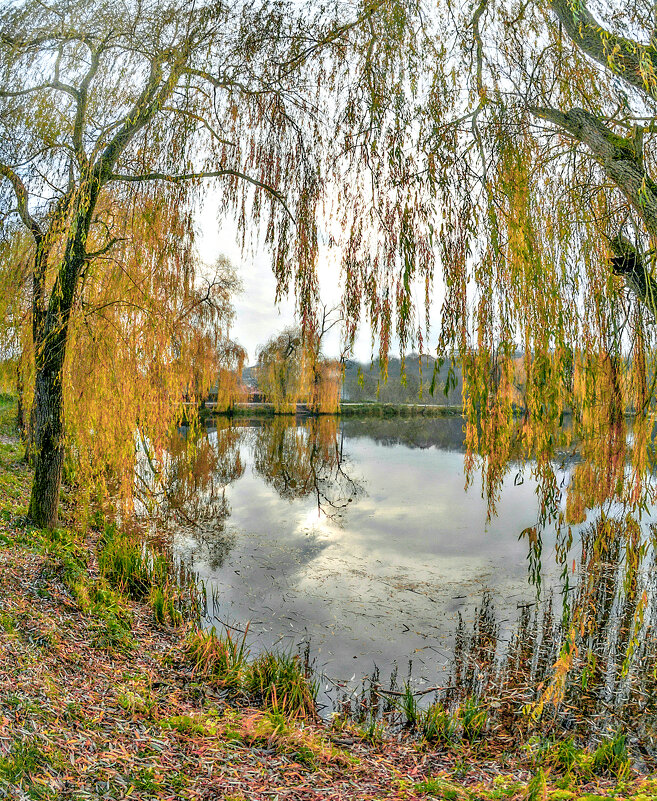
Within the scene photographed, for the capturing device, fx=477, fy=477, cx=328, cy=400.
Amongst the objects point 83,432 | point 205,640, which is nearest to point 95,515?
point 83,432

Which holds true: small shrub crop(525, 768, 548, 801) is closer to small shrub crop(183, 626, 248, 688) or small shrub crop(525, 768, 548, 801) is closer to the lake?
the lake

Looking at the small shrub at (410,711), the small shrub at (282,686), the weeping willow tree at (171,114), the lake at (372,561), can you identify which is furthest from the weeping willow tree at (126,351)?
the small shrub at (410,711)

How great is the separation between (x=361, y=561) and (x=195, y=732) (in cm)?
356

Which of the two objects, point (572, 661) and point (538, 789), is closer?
point (538, 789)

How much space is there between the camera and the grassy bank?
6.73 ft

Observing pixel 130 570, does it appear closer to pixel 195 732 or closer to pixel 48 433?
pixel 48 433

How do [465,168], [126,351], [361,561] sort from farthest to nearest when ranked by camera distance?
1. [361,561]
2. [126,351]
3. [465,168]

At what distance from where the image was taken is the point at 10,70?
3.24 metres

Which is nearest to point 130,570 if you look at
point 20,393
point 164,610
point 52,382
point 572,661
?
point 164,610

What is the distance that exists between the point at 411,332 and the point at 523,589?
4.17 m

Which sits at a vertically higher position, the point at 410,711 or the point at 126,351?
the point at 126,351

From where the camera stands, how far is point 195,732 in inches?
99.1

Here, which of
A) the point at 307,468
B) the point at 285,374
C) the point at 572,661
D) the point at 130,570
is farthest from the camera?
the point at 285,374

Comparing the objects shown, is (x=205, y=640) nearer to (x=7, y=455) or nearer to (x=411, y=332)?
(x=411, y=332)
